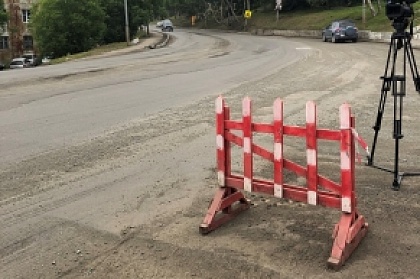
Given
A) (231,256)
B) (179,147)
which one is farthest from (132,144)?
(231,256)

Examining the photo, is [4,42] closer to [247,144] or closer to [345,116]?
[247,144]

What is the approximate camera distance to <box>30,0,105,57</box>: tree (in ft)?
183

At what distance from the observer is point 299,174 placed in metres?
4.84

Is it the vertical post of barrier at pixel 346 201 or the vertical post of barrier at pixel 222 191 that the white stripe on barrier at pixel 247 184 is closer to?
the vertical post of barrier at pixel 222 191

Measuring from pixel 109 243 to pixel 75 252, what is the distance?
1.06ft

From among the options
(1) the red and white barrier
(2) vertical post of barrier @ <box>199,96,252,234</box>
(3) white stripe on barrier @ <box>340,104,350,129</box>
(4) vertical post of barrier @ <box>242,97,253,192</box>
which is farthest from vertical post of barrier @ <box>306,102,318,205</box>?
(2) vertical post of barrier @ <box>199,96,252,234</box>

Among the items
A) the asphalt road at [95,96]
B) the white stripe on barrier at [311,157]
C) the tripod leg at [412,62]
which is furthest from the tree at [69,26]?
the white stripe on barrier at [311,157]

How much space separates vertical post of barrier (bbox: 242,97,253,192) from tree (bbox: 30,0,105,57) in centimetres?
5336

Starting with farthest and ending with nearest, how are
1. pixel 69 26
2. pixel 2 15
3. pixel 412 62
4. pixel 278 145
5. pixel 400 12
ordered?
1. pixel 2 15
2. pixel 69 26
3. pixel 412 62
4. pixel 400 12
5. pixel 278 145

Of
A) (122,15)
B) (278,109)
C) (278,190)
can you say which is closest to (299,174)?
(278,190)

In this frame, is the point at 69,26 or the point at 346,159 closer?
the point at 346,159

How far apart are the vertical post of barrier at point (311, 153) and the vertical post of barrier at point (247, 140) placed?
1.91ft

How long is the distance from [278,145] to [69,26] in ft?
185

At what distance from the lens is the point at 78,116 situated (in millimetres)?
10961
